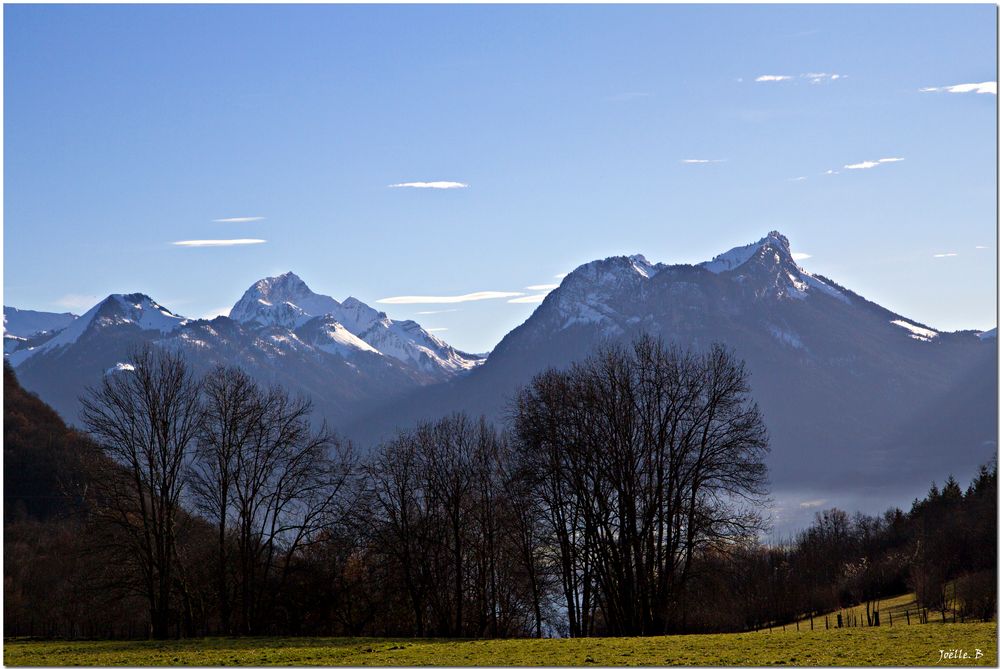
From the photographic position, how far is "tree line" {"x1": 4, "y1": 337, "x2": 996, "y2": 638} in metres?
39.4

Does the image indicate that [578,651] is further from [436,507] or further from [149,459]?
[436,507]

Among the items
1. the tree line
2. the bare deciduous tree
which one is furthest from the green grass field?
the tree line

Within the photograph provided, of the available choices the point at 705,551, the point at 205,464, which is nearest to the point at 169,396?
the point at 205,464

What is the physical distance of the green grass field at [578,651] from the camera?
26062 millimetres

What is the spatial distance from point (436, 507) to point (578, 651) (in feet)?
62.7

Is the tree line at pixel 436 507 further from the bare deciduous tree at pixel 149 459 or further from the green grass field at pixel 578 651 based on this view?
the green grass field at pixel 578 651

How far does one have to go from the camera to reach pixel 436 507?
47.6m

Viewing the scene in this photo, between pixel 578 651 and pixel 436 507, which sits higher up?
pixel 436 507

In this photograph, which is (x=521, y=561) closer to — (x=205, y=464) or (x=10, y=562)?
(x=205, y=464)

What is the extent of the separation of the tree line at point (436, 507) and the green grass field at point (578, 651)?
20.9ft

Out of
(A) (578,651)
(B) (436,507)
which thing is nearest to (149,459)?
(B) (436,507)

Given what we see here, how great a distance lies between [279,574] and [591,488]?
15223mm

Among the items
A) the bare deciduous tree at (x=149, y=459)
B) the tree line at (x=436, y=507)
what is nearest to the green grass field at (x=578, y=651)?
the bare deciduous tree at (x=149, y=459)

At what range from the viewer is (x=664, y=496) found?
4088cm
